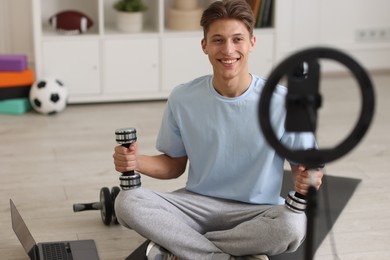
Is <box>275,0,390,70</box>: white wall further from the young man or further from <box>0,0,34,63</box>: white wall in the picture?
the young man

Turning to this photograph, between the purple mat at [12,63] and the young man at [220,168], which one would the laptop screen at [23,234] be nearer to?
the young man at [220,168]

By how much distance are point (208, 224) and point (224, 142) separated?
0.27 metres

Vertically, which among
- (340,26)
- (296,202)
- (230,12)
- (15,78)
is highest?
(230,12)

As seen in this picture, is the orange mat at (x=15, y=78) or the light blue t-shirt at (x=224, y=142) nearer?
the light blue t-shirt at (x=224, y=142)

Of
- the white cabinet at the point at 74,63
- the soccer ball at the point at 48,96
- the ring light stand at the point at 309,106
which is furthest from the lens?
the white cabinet at the point at 74,63

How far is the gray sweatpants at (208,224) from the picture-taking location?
2.41 meters

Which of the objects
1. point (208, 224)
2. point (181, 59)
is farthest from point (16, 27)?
point (208, 224)

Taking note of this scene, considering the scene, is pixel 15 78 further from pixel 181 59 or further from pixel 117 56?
pixel 181 59

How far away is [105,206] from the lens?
2.87 m

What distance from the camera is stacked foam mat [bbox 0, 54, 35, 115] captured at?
4.22m

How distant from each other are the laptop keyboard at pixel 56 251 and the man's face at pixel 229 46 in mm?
750

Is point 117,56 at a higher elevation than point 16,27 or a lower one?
lower

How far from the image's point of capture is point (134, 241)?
9.25ft

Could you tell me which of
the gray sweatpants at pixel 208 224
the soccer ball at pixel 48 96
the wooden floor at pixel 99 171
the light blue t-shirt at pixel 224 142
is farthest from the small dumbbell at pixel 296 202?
→ the soccer ball at pixel 48 96
